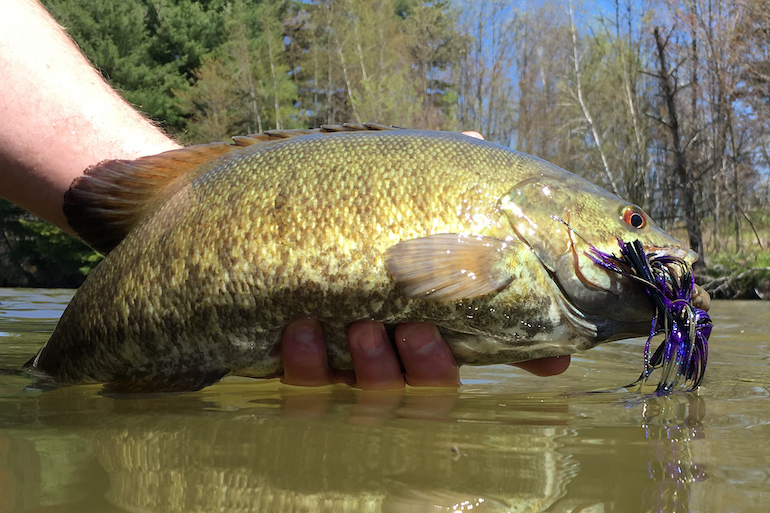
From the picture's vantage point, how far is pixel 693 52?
18172 millimetres

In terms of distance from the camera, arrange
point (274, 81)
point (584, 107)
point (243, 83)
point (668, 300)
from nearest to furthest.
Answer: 1. point (668, 300)
2. point (584, 107)
3. point (243, 83)
4. point (274, 81)

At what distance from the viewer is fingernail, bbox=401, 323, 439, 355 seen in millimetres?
2004

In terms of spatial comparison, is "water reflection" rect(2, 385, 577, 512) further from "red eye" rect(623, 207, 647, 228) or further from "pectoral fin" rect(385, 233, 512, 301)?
"red eye" rect(623, 207, 647, 228)

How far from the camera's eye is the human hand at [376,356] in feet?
6.57

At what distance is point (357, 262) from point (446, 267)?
0.88 feet

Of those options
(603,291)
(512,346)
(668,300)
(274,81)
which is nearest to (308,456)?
(512,346)

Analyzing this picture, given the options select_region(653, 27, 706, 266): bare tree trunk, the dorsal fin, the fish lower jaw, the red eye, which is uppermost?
select_region(653, 27, 706, 266): bare tree trunk

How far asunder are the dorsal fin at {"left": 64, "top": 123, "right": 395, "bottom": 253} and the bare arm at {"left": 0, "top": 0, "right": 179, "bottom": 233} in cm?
26

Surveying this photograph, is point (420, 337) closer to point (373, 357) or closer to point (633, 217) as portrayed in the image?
Answer: point (373, 357)

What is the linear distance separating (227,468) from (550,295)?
43.1 inches

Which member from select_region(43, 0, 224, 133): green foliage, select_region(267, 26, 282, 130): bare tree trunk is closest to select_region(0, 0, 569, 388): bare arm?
select_region(43, 0, 224, 133): green foliage

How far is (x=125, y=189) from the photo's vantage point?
225 cm

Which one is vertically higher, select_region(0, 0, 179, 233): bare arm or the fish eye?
select_region(0, 0, 179, 233): bare arm

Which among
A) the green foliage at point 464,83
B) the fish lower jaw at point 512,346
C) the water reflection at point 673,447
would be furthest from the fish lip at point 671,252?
the green foliage at point 464,83
